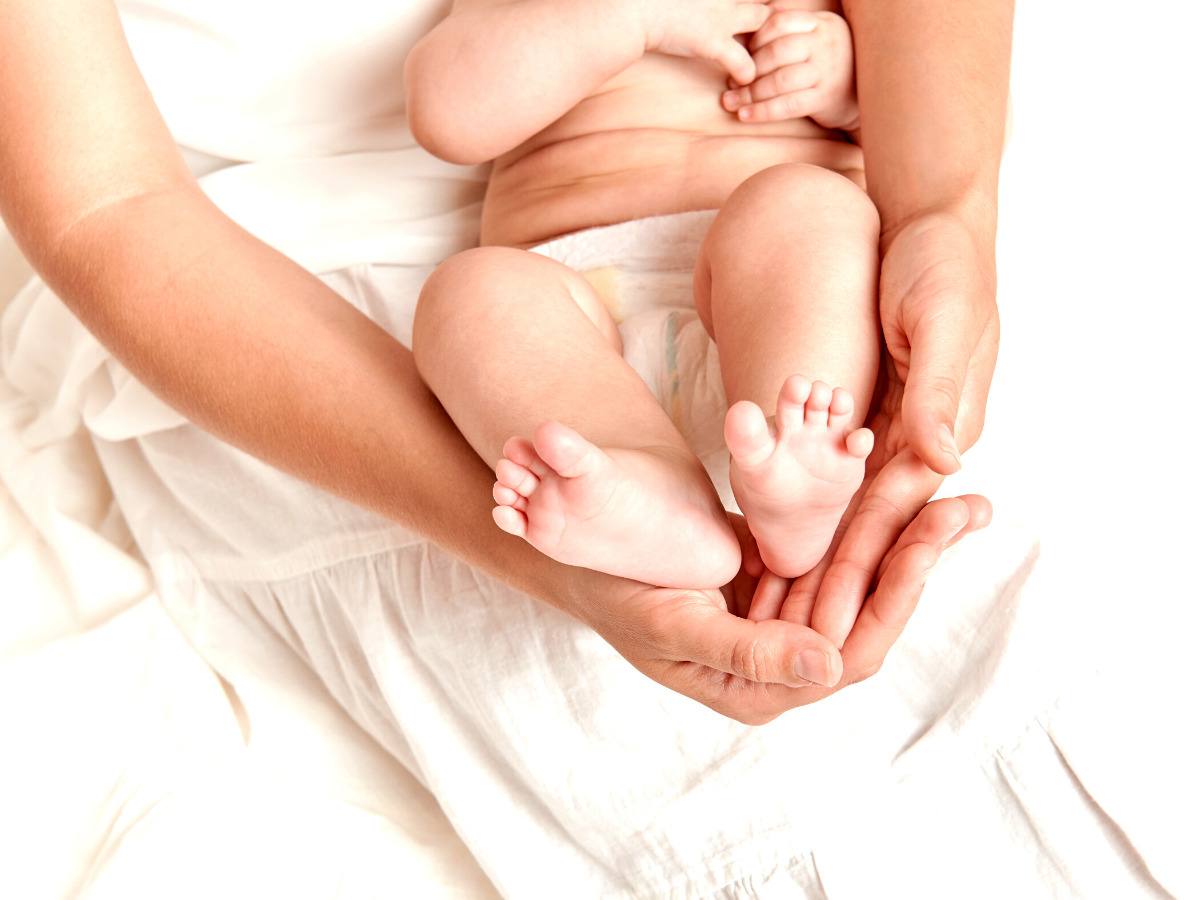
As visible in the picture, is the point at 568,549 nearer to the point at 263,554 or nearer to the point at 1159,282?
the point at 263,554

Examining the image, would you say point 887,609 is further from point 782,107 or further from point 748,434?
point 782,107

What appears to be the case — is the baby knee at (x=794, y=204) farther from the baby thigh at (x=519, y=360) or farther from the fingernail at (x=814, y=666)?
the fingernail at (x=814, y=666)

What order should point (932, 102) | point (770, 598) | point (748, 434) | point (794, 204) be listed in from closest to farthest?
point (748, 434), point (770, 598), point (794, 204), point (932, 102)

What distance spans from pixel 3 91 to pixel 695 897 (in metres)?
0.88

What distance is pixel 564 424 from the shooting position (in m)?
0.84

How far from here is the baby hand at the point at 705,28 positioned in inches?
45.6

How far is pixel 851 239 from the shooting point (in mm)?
946

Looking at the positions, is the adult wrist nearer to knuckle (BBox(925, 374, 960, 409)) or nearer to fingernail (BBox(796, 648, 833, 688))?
knuckle (BBox(925, 374, 960, 409))

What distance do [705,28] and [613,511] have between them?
0.63 meters

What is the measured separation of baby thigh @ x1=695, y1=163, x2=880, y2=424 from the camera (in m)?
0.87

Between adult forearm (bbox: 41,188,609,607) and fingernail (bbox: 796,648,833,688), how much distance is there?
1.10ft

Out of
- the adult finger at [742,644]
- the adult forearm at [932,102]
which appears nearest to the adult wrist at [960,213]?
the adult forearm at [932,102]

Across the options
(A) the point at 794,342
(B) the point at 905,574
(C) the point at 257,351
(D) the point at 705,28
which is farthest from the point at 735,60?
(B) the point at 905,574

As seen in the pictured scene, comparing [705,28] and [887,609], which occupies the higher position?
[705,28]
